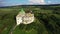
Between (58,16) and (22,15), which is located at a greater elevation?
(22,15)

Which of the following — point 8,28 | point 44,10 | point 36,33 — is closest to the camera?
point 36,33

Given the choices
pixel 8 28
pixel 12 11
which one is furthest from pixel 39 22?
pixel 12 11

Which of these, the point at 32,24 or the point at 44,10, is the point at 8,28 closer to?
the point at 32,24

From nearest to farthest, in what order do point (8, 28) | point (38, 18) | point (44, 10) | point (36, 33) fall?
Result: point (36, 33) → point (8, 28) → point (38, 18) → point (44, 10)

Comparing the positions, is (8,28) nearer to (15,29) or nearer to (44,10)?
(15,29)

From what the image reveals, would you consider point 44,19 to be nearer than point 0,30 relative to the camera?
No

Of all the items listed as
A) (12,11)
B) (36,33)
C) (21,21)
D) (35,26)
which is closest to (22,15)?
(21,21)
